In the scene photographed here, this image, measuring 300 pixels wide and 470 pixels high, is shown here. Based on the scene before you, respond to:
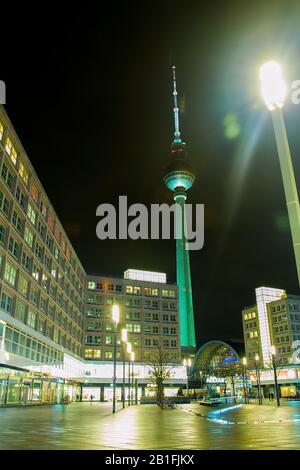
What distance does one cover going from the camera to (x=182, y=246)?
14962cm

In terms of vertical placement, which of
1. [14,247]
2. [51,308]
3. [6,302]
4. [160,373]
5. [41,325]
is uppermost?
[14,247]

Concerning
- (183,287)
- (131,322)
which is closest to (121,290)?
(131,322)

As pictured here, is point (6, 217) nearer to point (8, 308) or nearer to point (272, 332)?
point (8, 308)

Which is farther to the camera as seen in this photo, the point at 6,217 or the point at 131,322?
the point at 131,322

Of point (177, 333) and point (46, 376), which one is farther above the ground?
point (177, 333)

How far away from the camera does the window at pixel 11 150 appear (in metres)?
45.0

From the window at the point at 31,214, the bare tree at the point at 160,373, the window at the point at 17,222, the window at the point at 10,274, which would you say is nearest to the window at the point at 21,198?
the window at the point at 31,214

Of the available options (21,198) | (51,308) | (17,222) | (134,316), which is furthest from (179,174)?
(17,222)

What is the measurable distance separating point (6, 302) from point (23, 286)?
605 centimetres

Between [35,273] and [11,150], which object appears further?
[35,273]

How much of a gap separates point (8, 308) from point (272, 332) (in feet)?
305

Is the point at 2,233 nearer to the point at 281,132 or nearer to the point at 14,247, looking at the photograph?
the point at 14,247
